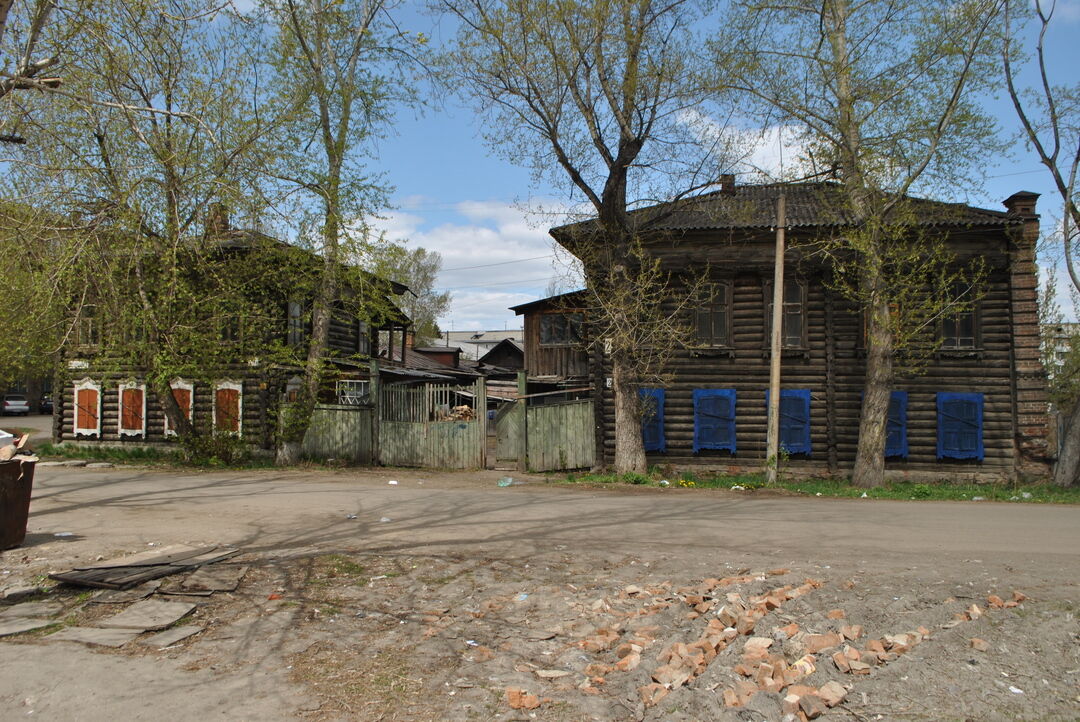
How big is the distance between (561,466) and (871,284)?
8444mm

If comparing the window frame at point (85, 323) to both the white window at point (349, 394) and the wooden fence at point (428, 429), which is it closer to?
the white window at point (349, 394)

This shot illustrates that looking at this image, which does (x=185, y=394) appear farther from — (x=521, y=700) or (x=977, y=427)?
(x=977, y=427)

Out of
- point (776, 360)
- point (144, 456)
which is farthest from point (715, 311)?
point (144, 456)

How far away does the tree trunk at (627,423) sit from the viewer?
56.2 ft

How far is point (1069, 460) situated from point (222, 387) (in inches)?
889

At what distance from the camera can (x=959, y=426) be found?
1838 cm

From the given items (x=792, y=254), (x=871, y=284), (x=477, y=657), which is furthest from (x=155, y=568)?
(x=792, y=254)

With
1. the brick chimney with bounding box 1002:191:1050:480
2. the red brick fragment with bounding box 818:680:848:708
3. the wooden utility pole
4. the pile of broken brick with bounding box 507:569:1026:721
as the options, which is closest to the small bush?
the wooden utility pole

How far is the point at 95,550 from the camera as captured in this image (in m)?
8.37

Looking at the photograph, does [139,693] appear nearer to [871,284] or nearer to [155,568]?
[155,568]

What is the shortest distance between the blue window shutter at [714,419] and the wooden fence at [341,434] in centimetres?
853

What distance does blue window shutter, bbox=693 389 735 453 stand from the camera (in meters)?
19.0

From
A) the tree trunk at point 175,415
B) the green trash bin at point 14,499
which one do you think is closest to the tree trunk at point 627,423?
the tree trunk at point 175,415

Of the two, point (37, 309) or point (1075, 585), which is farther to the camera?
point (37, 309)
